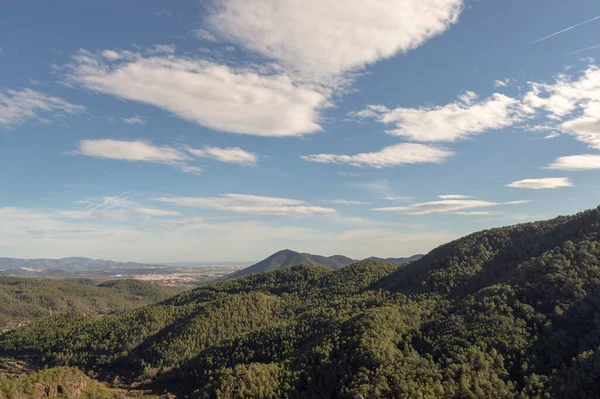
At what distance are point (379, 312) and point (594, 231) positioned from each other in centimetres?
11472

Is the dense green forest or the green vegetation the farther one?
the green vegetation

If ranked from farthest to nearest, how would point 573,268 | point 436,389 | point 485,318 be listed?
1. point 573,268
2. point 485,318
3. point 436,389

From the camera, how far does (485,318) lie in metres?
142

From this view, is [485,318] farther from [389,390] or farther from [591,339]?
[389,390]

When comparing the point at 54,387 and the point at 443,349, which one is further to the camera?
the point at 443,349

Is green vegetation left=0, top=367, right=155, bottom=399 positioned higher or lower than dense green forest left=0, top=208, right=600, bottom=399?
lower

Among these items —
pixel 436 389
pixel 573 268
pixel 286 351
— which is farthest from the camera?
pixel 286 351

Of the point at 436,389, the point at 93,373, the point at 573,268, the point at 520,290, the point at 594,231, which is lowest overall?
the point at 93,373

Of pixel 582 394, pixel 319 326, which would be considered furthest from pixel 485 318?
pixel 319 326

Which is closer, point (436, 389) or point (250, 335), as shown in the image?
point (436, 389)

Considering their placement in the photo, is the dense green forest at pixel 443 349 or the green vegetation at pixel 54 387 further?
the green vegetation at pixel 54 387

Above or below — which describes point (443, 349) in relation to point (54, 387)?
above

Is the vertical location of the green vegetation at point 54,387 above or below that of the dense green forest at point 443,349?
below

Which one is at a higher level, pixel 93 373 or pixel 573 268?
pixel 573 268
